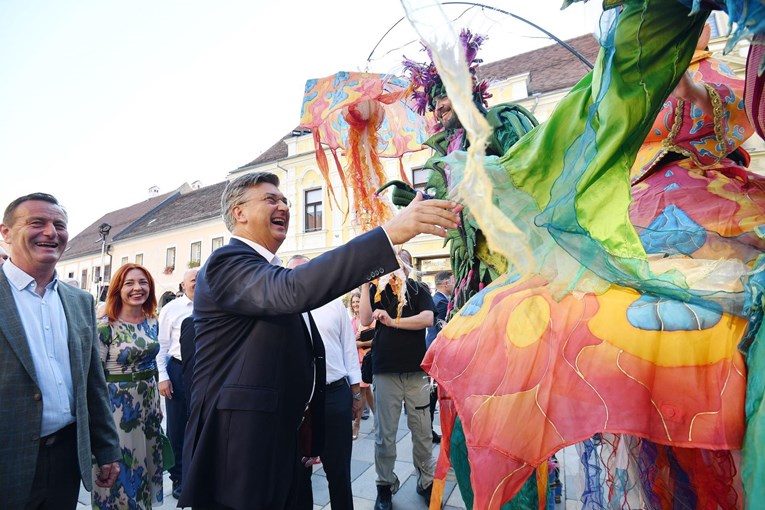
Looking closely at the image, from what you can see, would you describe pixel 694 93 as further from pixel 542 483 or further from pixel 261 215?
pixel 261 215

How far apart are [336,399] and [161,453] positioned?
4.45 ft

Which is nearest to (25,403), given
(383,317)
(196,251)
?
(383,317)

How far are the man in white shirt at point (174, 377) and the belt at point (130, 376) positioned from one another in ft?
2.20

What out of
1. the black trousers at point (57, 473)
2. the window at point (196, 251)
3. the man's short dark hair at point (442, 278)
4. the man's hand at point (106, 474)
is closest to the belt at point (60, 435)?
the black trousers at point (57, 473)

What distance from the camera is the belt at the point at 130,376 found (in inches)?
122

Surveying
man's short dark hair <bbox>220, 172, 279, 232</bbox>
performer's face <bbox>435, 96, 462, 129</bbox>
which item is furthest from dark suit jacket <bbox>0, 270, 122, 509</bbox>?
performer's face <bbox>435, 96, 462, 129</bbox>

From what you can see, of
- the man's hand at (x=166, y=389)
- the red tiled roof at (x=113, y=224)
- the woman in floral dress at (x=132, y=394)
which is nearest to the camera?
the woman in floral dress at (x=132, y=394)

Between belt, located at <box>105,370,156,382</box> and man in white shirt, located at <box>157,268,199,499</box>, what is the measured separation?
2.20 feet

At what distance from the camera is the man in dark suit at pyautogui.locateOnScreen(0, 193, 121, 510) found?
1.85m

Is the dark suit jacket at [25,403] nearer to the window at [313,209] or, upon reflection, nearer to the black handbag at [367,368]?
the black handbag at [367,368]

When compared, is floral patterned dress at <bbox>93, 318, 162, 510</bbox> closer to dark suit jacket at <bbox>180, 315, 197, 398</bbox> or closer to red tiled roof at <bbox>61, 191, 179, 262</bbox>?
dark suit jacket at <bbox>180, 315, 197, 398</bbox>

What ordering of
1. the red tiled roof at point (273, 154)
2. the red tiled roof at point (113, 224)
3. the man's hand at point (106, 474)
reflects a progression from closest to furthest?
the man's hand at point (106, 474)
the red tiled roof at point (273, 154)
the red tiled roof at point (113, 224)

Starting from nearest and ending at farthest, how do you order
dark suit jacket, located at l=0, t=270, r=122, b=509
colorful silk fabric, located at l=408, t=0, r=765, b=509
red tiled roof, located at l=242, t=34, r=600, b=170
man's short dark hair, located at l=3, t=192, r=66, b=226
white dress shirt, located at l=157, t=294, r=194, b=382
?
colorful silk fabric, located at l=408, t=0, r=765, b=509 < dark suit jacket, located at l=0, t=270, r=122, b=509 < man's short dark hair, located at l=3, t=192, r=66, b=226 < white dress shirt, located at l=157, t=294, r=194, b=382 < red tiled roof, located at l=242, t=34, r=600, b=170

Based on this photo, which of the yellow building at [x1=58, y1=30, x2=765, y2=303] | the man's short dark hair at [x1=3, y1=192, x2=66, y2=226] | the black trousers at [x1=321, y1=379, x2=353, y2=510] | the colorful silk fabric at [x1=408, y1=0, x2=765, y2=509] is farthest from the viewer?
the yellow building at [x1=58, y1=30, x2=765, y2=303]
